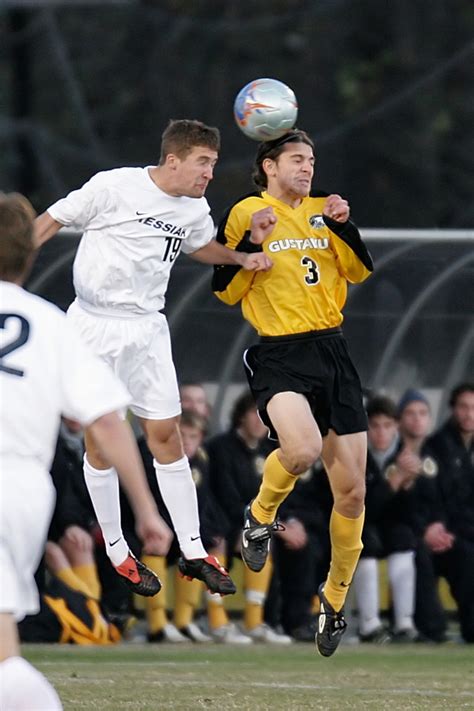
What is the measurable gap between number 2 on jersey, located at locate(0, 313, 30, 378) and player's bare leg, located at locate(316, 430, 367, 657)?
3.62 meters

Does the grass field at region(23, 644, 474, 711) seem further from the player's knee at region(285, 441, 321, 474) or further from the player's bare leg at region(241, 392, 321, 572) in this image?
the player's knee at region(285, 441, 321, 474)

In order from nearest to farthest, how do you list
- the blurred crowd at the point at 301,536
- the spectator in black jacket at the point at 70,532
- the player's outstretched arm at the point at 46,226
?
the player's outstretched arm at the point at 46,226 → the spectator in black jacket at the point at 70,532 → the blurred crowd at the point at 301,536

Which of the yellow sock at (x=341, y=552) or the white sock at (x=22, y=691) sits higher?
the yellow sock at (x=341, y=552)

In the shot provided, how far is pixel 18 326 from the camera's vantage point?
242 inches

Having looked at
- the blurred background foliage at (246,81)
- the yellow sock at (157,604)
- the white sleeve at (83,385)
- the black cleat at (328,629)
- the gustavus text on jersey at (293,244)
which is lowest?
the black cleat at (328,629)

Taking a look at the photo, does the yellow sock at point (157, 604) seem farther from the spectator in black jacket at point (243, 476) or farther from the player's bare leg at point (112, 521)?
the player's bare leg at point (112, 521)

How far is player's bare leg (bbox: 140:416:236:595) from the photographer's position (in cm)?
966

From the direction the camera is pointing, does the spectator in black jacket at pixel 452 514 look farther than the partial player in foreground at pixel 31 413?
Yes

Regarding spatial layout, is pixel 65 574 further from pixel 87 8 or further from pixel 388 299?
pixel 87 8

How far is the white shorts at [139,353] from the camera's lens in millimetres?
9344

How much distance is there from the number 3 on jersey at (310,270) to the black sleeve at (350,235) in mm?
198

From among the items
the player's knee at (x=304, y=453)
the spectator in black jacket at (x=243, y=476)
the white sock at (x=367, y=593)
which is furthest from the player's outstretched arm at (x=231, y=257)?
the white sock at (x=367, y=593)

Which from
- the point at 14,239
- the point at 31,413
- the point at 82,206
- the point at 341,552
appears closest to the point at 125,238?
the point at 82,206

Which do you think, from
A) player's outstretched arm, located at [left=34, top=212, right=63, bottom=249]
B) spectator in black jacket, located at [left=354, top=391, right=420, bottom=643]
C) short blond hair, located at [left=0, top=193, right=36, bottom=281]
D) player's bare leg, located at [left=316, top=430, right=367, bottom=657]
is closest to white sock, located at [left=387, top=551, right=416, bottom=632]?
spectator in black jacket, located at [left=354, top=391, right=420, bottom=643]
